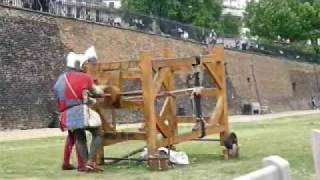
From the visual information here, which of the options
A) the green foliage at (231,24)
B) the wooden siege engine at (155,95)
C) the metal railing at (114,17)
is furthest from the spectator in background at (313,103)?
the wooden siege engine at (155,95)

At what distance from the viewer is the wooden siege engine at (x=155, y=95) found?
11.0 m

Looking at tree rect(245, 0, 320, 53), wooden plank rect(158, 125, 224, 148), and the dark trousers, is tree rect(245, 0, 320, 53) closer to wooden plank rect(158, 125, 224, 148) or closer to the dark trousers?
wooden plank rect(158, 125, 224, 148)

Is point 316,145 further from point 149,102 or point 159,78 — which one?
point 159,78

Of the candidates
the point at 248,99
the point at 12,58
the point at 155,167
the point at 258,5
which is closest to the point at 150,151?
the point at 155,167

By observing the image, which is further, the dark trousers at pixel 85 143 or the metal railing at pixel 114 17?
the metal railing at pixel 114 17

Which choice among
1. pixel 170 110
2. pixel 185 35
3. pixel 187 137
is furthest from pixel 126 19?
pixel 187 137

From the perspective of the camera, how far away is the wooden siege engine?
1095 cm

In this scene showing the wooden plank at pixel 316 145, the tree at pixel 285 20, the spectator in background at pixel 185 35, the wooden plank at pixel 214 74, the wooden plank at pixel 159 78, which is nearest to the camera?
the wooden plank at pixel 316 145

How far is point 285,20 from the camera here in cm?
7350

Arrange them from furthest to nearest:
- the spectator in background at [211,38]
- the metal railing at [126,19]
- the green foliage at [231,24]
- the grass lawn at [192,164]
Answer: the green foliage at [231,24] → the spectator in background at [211,38] → the metal railing at [126,19] → the grass lawn at [192,164]

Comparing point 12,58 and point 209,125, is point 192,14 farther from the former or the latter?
point 209,125

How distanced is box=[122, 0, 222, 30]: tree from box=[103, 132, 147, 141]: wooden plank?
167 feet

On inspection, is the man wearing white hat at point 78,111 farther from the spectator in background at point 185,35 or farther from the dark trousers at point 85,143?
the spectator in background at point 185,35

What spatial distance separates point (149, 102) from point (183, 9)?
56.9m
